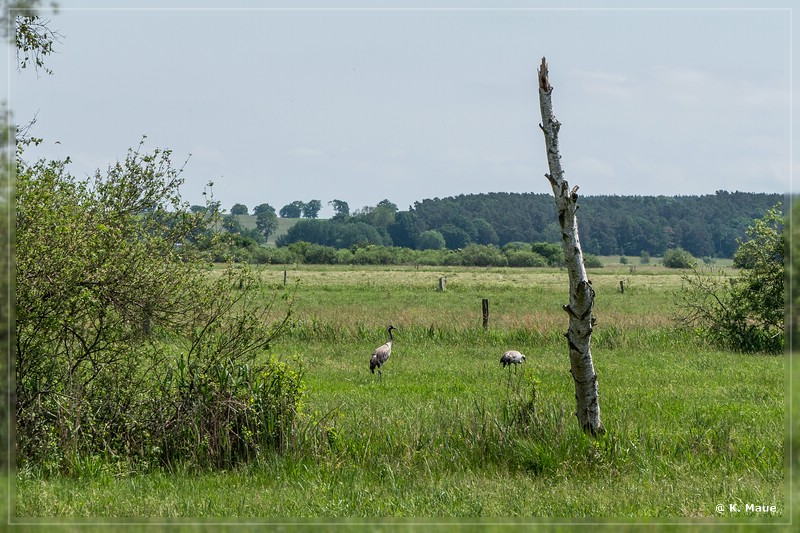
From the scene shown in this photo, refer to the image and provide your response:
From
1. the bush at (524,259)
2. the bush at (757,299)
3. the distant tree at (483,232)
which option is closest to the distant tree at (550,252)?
the bush at (524,259)

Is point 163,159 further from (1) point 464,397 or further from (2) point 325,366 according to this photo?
(2) point 325,366

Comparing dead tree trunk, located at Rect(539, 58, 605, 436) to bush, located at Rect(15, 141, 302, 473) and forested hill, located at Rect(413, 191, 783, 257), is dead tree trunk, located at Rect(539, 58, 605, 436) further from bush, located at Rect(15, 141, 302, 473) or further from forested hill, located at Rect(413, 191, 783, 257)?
forested hill, located at Rect(413, 191, 783, 257)

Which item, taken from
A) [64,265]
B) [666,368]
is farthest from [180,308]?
[666,368]

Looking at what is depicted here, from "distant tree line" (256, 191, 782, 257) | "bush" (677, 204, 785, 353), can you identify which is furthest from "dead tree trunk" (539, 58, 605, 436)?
"distant tree line" (256, 191, 782, 257)

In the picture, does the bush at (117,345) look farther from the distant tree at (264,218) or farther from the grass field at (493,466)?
the distant tree at (264,218)

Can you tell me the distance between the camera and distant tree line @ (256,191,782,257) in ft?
426

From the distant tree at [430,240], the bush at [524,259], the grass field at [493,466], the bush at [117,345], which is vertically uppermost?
the distant tree at [430,240]

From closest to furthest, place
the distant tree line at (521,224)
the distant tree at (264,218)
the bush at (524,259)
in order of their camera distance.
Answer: the bush at (524,259), the distant tree line at (521,224), the distant tree at (264,218)

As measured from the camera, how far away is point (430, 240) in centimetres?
A: 17400

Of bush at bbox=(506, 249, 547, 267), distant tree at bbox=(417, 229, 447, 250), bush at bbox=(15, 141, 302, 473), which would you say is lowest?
bush at bbox=(15, 141, 302, 473)

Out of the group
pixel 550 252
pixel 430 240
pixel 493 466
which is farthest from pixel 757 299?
pixel 430 240

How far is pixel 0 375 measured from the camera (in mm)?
6301

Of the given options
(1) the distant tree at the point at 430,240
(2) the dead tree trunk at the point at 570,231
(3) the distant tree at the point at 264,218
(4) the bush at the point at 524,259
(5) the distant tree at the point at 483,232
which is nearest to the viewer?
(2) the dead tree trunk at the point at 570,231

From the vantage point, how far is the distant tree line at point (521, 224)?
12988cm
